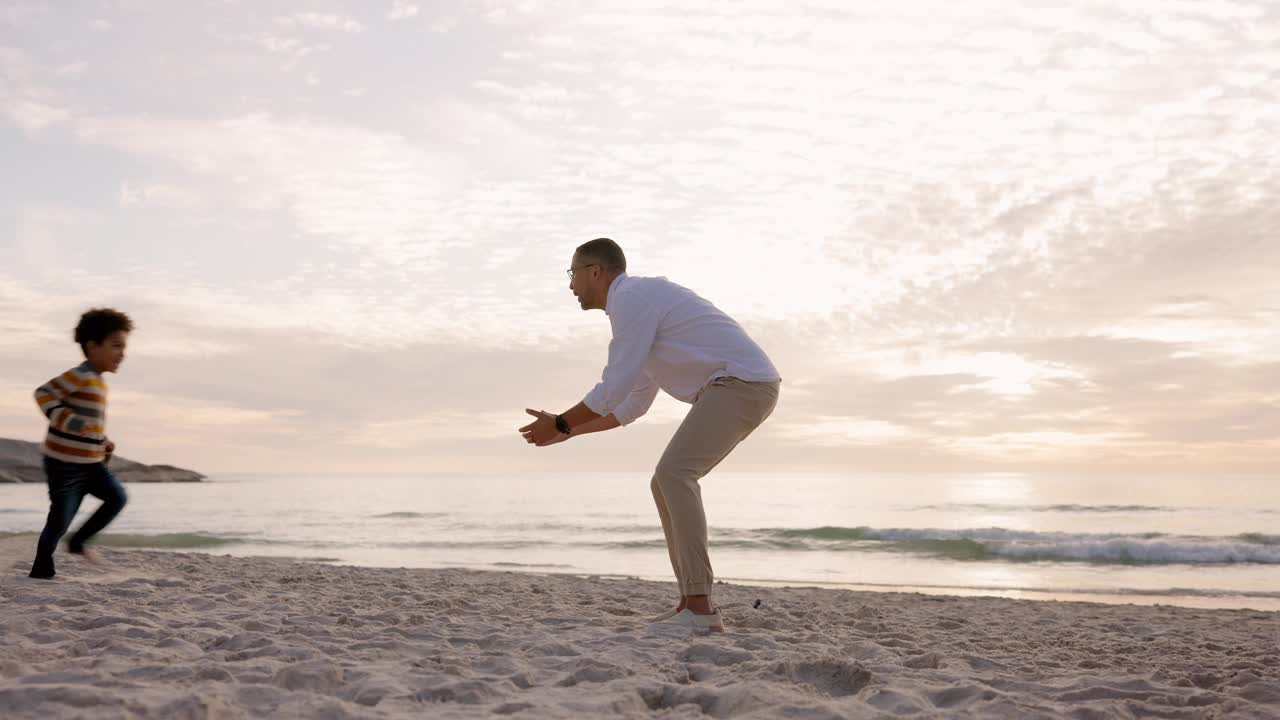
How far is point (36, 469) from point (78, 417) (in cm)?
5783

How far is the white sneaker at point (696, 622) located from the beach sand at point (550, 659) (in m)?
0.13

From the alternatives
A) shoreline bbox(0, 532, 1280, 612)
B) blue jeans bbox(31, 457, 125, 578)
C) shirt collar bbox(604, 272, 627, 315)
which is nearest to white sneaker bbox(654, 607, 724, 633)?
shirt collar bbox(604, 272, 627, 315)

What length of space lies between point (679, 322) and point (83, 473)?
360 cm

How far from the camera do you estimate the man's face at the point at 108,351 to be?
16.3 feet

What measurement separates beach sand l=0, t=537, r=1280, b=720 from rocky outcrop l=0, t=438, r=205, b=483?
1866 inches

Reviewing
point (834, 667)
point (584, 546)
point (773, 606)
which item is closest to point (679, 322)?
point (834, 667)

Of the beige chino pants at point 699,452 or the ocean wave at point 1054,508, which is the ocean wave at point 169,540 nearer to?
the beige chino pants at point 699,452

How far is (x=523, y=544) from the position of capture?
607 inches

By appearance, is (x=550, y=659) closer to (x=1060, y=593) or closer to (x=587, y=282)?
(x=587, y=282)

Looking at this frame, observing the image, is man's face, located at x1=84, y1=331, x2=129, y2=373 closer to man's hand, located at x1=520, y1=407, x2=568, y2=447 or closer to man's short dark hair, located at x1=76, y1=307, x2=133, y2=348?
man's short dark hair, located at x1=76, y1=307, x2=133, y2=348

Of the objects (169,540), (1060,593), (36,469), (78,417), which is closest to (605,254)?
(78,417)

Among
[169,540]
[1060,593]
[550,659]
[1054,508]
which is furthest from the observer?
[1054,508]

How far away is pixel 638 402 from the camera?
4160mm

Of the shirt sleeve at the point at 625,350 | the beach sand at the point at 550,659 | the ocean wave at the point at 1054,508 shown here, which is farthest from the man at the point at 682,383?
the ocean wave at the point at 1054,508
